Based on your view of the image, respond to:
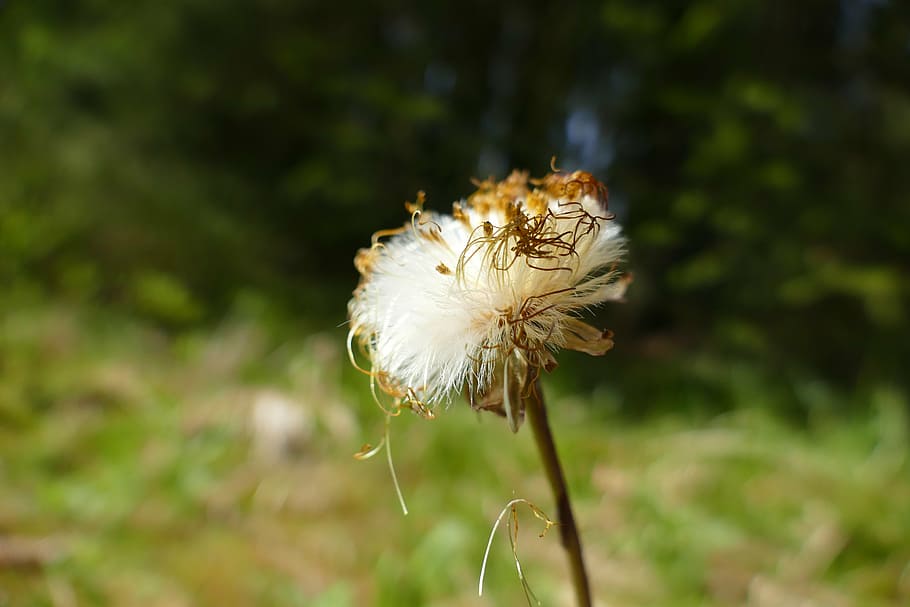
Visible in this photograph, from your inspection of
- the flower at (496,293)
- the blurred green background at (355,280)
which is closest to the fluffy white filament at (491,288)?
the flower at (496,293)

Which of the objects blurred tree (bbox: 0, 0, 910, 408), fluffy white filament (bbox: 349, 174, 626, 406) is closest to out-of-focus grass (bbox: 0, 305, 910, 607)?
fluffy white filament (bbox: 349, 174, 626, 406)

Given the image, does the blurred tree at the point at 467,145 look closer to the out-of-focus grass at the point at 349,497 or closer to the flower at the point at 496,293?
the out-of-focus grass at the point at 349,497

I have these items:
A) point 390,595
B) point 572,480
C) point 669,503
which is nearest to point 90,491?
point 390,595

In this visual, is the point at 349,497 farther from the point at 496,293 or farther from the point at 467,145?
the point at 467,145

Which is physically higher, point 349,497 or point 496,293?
point 349,497

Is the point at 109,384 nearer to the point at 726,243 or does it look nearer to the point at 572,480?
the point at 572,480

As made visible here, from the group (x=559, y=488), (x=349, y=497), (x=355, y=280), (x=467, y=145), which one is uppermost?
(x=467, y=145)

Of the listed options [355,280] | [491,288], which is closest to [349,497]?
[491,288]
